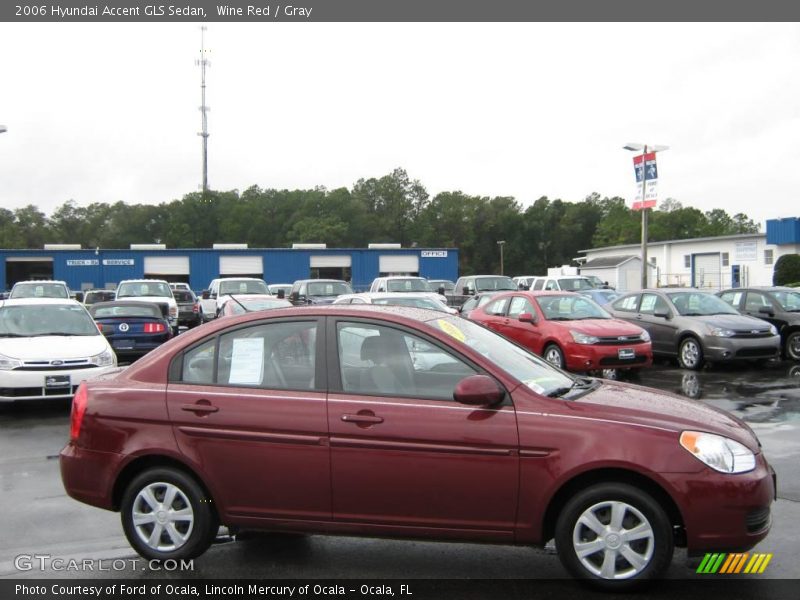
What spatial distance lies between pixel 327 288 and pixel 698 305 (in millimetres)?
11635

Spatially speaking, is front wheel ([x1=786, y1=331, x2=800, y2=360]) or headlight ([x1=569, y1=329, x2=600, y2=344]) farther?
front wheel ([x1=786, y1=331, x2=800, y2=360])

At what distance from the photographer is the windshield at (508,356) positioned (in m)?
4.57

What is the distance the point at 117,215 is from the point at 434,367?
106919 millimetres

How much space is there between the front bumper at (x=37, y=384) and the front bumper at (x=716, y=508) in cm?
795

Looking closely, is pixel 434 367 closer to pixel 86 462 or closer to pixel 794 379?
pixel 86 462

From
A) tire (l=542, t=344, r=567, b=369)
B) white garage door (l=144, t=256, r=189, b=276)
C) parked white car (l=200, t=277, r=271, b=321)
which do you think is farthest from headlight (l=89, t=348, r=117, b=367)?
white garage door (l=144, t=256, r=189, b=276)

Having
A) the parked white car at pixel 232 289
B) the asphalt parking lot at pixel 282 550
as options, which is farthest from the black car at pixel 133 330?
the parked white car at pixel 232 289

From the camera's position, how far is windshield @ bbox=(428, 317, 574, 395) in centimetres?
457

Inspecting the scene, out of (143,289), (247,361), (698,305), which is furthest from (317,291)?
(247,361)

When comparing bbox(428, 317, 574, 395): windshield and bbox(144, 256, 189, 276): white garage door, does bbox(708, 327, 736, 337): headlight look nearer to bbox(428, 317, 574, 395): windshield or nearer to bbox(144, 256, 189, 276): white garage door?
bbox(428, 317, 574, 395): windshield

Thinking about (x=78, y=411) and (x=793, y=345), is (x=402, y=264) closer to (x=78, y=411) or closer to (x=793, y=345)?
(x=793, y=345)

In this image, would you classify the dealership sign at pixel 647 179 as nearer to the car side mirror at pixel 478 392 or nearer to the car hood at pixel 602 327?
the car hood at pixel 602 327

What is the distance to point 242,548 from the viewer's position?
502 cm

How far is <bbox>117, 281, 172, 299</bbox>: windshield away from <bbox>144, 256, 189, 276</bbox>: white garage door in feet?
96.1
